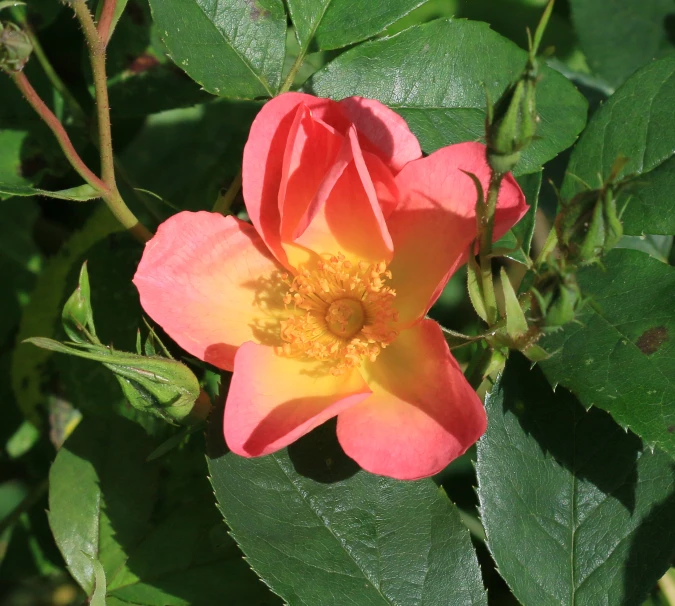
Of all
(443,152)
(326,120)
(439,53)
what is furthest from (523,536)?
→ (439,53)

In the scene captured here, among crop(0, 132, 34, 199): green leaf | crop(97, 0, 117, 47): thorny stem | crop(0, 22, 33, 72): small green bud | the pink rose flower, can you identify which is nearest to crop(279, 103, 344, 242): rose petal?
the pink rose flower

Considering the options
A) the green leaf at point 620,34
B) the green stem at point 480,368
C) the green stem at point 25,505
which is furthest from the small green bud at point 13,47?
the green leaf at point 620,34

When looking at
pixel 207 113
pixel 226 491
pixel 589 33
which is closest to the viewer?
pixel 226 491

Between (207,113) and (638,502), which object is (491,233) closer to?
(638,502)

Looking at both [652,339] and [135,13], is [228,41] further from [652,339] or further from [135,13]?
[652,339]

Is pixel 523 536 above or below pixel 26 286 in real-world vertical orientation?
below

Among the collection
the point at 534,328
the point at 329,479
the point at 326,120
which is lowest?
the point at 329,479
